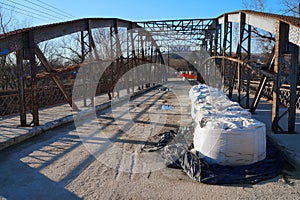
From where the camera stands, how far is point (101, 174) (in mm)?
4066

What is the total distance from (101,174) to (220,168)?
2013 millimetres

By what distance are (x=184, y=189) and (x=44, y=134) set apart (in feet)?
16.0

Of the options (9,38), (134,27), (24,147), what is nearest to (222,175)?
(24,147)

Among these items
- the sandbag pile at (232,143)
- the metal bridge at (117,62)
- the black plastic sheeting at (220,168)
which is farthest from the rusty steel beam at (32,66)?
the sandbag pile at (232,143)

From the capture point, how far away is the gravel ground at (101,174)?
132 inches

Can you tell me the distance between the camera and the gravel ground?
3.36 m

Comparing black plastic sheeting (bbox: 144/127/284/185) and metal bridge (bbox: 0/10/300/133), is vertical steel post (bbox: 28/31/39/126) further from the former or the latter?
black plastic sheeting (bbox: 144/127/284/185)

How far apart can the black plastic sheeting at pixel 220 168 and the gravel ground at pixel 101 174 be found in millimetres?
119

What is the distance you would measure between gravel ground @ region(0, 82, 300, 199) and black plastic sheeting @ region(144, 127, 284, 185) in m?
0.12

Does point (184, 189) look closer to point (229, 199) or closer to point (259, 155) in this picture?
point (229, 199)

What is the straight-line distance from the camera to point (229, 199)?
10.4 ft

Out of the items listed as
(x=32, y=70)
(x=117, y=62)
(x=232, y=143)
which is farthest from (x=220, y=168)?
(x=117, y=62)

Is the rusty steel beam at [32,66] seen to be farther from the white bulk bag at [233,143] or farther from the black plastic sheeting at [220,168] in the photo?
the white bulk bag at [233,143]

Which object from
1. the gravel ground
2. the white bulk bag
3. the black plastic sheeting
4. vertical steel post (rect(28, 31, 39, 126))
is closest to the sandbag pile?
the white bulk bag
